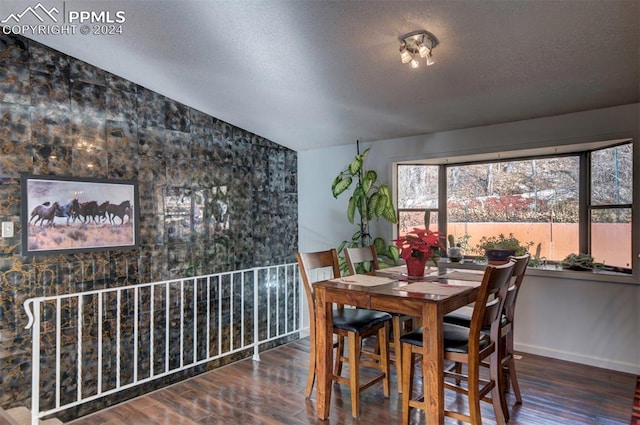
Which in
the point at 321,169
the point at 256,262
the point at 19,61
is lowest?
the point at 256,262

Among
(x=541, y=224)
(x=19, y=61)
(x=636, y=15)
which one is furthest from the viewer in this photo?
(x=541, y=224)

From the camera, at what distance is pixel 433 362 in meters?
2.13

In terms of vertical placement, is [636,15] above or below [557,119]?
above

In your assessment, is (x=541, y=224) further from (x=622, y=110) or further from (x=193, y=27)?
(x=193, y=27)

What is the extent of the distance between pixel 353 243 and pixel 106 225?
8.52ft

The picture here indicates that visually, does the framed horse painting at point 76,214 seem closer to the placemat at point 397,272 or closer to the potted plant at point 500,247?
the placemat at point 397,272

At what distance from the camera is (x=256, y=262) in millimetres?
4926

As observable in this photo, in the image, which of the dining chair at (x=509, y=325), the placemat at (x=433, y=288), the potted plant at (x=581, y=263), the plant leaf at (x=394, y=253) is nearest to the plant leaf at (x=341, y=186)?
the plant leaf at (x=394, y=253)

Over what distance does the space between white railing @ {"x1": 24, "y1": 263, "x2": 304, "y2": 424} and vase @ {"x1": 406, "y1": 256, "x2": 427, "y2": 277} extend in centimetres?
152

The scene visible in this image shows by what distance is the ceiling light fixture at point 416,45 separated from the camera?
2.44 m

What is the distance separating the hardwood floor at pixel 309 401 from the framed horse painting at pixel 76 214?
4.80ft

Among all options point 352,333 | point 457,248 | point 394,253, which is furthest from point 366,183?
point 352,333

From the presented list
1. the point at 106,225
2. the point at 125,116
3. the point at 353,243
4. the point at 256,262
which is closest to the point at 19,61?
the point at 125,116

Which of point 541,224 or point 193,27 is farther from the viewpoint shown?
point 541,224
